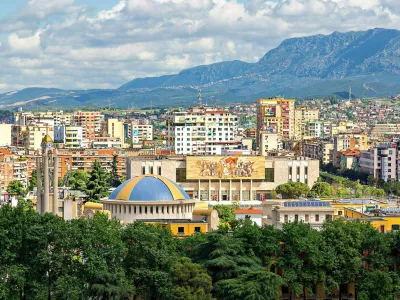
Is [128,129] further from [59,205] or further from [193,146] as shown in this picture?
[59,205]

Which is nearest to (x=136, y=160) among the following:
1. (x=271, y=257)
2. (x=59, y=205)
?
(x=59, y=205)

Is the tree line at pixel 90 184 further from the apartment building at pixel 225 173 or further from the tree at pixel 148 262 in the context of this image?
the tree at pixel 148 262

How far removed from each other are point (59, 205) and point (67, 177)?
1399 inches

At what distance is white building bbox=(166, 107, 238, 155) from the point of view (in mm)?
111125

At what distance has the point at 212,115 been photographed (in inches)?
4638

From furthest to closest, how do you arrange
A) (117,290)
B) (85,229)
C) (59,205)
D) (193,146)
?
(193,146) < (59,205) < (85,229) < (117,290)

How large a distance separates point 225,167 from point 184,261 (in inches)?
1832

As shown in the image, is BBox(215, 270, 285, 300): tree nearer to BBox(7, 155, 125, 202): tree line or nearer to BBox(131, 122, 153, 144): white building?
BBox(7, 155, 125, 202): tree line

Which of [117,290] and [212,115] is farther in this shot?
[212,115]

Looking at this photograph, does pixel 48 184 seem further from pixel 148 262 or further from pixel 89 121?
pixel 89 121

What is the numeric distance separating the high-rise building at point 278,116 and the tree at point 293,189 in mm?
70279

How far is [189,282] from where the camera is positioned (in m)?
36.3

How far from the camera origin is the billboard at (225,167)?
271 ft

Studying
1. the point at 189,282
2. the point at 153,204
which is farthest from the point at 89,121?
the point at 189,282
